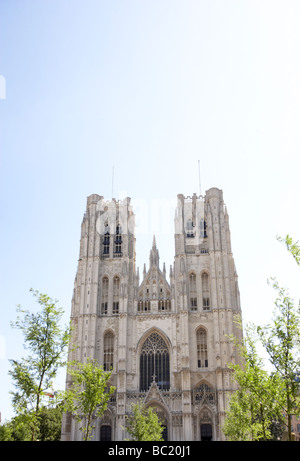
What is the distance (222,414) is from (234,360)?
18.0 ft

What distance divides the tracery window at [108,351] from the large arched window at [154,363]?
3483 mm

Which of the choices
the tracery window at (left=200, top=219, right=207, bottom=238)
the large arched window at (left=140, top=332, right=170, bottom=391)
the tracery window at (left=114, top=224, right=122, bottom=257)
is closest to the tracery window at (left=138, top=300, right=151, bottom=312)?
the large arched window at (left=140, top=332, right=170, bottom=391)

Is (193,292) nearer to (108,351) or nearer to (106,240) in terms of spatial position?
(108,351)

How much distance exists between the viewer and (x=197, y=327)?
161 ft

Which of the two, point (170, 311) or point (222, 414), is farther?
point (170, 311)

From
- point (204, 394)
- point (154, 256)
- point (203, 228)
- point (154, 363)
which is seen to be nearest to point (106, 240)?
point (154, 256)

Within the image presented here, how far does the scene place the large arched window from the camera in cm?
4744

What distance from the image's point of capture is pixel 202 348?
48656 millimetres

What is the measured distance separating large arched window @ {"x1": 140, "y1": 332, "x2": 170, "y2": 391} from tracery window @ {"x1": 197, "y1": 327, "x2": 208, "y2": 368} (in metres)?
3.43

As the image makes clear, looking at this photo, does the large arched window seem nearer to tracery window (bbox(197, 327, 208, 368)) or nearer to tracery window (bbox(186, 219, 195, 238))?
tracery window (bbox(197, 327, 208, 368))

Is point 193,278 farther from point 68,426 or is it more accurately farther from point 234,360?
point 68,426

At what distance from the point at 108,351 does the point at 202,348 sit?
1050cm
